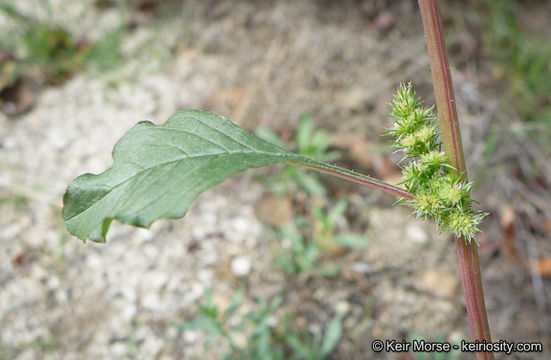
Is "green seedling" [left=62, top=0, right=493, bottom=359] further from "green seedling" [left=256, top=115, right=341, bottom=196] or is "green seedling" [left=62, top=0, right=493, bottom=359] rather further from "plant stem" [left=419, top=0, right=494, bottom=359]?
"green seedling" [left=256, top=115, right=341, bottom=196]

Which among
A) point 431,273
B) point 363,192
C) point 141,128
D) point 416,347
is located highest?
point 363,192

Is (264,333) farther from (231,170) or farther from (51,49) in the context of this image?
(51,49)

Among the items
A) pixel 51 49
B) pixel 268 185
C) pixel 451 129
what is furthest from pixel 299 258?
pixel 51 49

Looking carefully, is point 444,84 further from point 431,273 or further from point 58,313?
point 58,313

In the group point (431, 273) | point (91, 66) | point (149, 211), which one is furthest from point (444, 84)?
point (91, 66)

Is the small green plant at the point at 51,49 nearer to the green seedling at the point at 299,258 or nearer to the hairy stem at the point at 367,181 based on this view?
the green seedling at the point at 299,258

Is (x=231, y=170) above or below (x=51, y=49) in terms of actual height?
below
